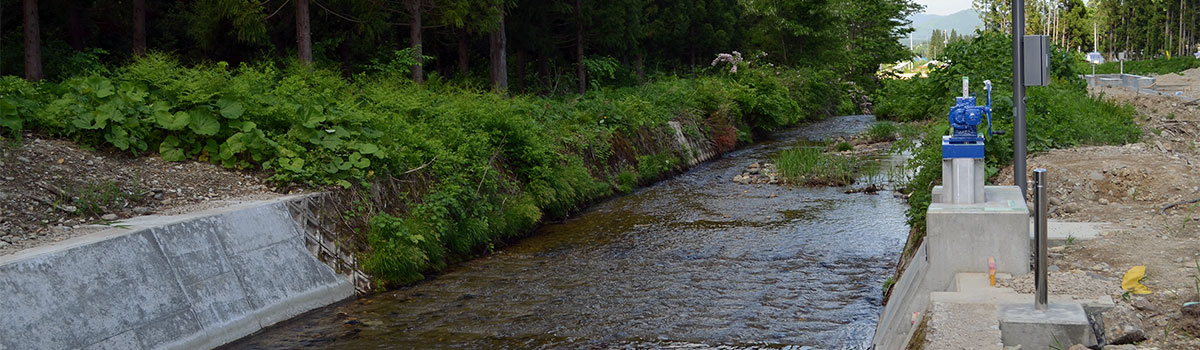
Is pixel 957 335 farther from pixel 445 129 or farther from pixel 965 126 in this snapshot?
pixel 445 129

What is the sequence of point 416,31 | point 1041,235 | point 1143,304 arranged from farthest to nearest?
point 416,31 → point 1143,304 → point 1041,235

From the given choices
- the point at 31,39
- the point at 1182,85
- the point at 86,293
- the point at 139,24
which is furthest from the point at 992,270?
the point at 1182,85

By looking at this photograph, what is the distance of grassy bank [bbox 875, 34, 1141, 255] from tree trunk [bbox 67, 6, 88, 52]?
17978 millimetres

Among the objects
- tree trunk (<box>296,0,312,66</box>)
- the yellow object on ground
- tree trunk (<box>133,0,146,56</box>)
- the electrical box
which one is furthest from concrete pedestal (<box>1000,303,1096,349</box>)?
tree trunk (<box>133,0,146,56</box>)

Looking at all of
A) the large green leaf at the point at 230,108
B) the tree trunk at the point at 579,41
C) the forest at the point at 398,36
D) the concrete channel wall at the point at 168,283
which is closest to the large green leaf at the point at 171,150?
the large green leaf at the point at 230,108

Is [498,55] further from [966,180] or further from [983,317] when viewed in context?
[983,317]

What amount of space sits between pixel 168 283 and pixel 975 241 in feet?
19.4

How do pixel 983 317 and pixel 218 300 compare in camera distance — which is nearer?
pixel 983 317

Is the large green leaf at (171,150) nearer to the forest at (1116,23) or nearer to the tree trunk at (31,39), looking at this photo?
the tree trunk at (31,39)

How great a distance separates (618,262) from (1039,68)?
508cm

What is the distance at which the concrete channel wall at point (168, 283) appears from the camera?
6.67 metres

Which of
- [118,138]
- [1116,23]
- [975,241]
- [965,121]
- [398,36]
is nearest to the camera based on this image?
[975,241]

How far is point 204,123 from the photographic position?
10.6 metres

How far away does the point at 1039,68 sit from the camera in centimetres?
804
